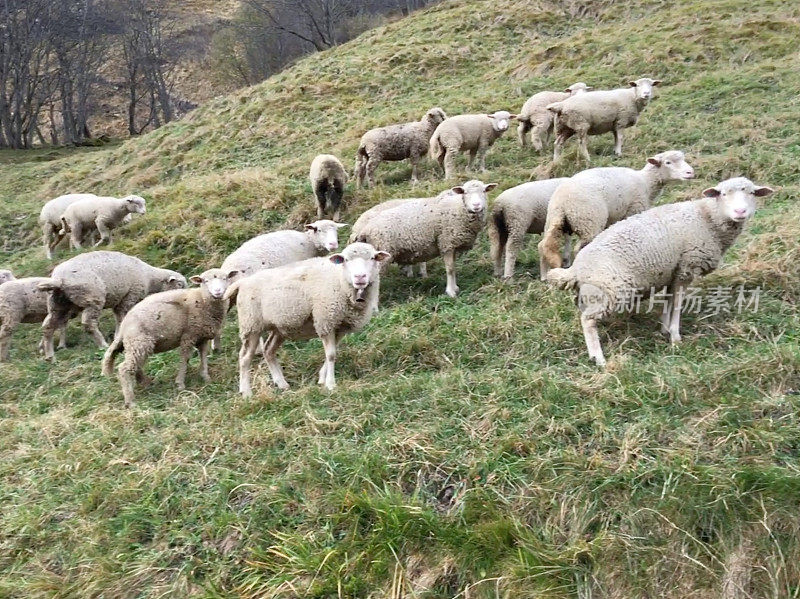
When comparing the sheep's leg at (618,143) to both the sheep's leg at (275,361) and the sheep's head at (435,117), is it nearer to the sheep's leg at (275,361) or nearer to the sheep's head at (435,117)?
the sheep's head at (435,117)

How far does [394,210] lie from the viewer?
7832 mm

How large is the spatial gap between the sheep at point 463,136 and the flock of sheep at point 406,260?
1.8 inches

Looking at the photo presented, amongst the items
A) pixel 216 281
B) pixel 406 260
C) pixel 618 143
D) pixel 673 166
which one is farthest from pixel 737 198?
pixel 618 143

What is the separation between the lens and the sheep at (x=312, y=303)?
18.7ft

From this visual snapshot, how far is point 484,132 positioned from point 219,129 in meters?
9.49

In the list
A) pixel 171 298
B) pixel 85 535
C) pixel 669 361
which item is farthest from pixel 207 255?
pixel 669 361

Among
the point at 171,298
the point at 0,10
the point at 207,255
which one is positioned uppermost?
the point at 0,10

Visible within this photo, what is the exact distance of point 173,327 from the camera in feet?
21.0

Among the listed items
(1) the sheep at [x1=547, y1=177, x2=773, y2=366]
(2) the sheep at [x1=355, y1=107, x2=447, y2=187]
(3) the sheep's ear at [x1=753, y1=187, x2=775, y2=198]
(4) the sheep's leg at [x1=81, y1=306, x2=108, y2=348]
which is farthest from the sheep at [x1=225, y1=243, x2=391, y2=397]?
(2) the sheep at [x1=355, y1=107, x2=447, y2=187]

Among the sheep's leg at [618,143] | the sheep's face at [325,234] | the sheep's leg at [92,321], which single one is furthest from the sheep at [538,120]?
the sheep's leg at [92,321]

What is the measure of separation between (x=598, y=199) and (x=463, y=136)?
187 inches

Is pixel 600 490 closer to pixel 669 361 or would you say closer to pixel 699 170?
pixel 669 361

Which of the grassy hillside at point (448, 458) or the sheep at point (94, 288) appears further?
the sheep at point (94, 288)

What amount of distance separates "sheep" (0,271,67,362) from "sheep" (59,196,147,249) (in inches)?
123
